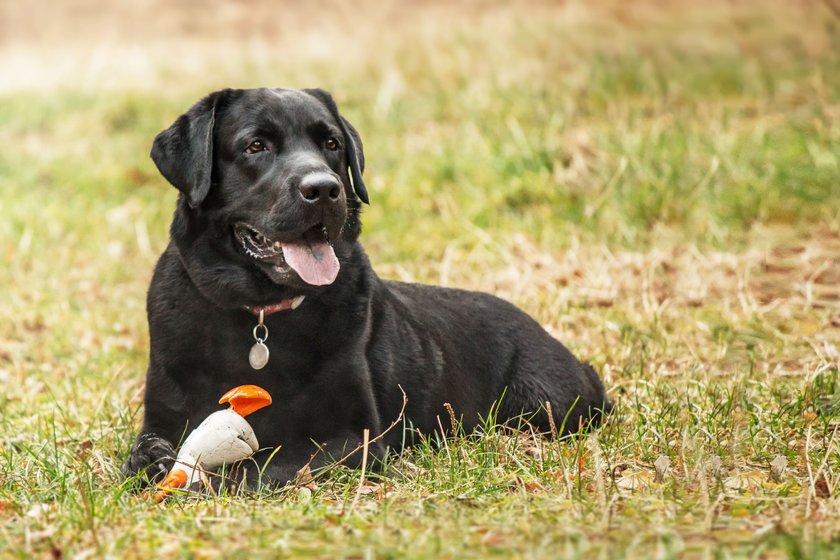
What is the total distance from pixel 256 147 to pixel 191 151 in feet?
0.82

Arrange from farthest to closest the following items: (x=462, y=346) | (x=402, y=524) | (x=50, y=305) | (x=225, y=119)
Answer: (x=50, y=305) < (x=462, y=346) < (x=225, y=119) < (x=402, y=524)

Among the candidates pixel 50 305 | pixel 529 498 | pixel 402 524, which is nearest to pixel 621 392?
pixel 529 498

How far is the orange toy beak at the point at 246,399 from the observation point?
382 centimetres

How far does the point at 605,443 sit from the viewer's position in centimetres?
386

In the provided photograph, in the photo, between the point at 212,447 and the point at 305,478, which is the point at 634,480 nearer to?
the point at 305,478

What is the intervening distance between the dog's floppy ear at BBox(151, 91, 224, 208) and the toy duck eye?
1.47ft

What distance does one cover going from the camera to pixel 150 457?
3896 mm

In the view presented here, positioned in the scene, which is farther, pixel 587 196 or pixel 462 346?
pixel 587 196

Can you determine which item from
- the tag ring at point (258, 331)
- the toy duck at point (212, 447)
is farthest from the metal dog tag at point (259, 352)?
the toy duck at point (212, 447)

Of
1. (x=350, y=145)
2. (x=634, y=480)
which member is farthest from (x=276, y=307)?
(x=634, y=480)

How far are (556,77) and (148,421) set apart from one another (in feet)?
23.3

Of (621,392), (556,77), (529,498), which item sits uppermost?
(556,77)

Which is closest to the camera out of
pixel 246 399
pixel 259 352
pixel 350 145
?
pixel 246 399

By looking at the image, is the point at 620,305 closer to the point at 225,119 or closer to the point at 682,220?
the point at 682,220
